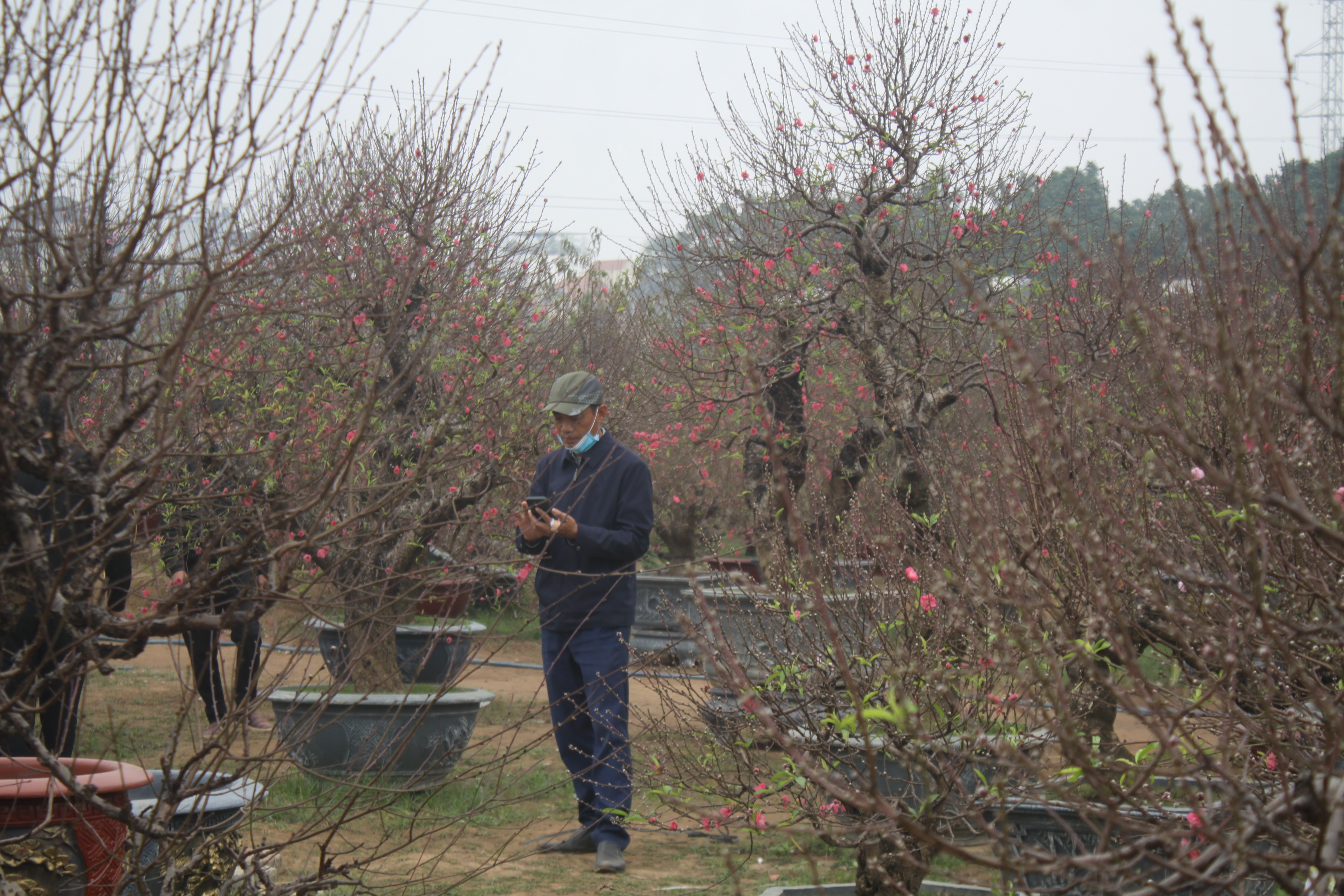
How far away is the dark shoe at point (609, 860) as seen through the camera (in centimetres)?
472

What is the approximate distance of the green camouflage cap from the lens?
16.2ft

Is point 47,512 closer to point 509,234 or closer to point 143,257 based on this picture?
point 143,257

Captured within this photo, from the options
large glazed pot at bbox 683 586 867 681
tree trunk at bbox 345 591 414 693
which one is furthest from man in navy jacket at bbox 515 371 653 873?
tree trunk at bbox 345 591 414 693

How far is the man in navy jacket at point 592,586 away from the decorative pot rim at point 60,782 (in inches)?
70.5

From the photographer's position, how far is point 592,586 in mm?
4770

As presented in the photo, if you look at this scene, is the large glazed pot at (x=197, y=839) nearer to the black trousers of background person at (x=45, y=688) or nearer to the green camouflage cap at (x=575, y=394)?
the black trousers of background person at (x=45, y=688)

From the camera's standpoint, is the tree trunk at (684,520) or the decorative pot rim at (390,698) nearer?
the decorative pot rim at (390,698)

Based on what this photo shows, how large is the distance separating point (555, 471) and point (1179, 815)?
10.3 ft

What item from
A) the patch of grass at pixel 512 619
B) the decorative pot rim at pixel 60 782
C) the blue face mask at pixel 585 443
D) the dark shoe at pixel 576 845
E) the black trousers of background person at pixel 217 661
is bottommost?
the patch of grass at pixel 512 619

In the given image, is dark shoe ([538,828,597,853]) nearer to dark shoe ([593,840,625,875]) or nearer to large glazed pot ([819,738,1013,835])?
dark shoe ([593,840,625,875])

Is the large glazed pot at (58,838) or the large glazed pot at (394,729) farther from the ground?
the large glazed pot at (58,838)

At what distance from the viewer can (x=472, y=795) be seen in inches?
231

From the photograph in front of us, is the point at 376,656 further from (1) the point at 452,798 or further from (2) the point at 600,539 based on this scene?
(2) the point at 600,539

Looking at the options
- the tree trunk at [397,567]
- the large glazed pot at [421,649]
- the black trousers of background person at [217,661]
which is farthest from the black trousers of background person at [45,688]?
the large glazed pot at [421,649]
